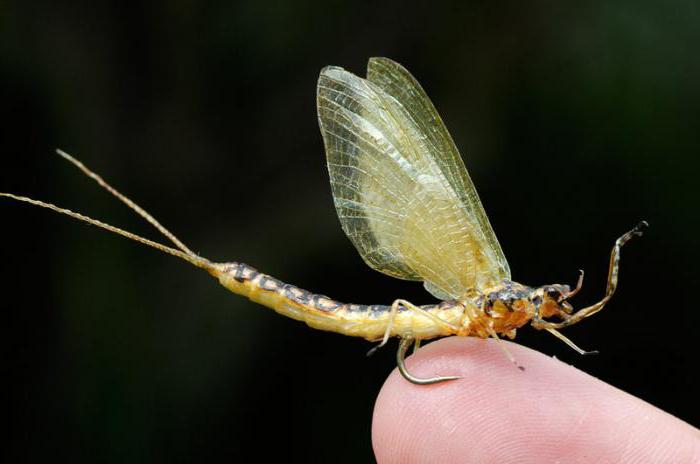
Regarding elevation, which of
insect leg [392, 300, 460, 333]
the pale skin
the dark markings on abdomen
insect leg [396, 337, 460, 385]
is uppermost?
the dark markings on abdomen

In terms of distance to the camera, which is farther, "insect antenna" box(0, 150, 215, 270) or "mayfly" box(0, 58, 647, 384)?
"mayfly" box(0, 58, 647, 384)

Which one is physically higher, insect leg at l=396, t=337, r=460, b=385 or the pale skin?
insect leg at l=396, t=337, r=460, b=385

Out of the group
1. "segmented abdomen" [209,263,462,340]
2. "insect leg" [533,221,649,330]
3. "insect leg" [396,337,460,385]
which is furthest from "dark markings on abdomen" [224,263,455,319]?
"insect leg" [533,221,649,330]

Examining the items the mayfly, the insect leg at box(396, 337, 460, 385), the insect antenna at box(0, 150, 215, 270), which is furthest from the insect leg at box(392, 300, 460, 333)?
the insect antenna at box(0, 150, 215, 270)

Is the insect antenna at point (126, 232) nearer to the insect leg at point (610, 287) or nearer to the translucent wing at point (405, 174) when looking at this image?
the translucent wing at point (405, 174)

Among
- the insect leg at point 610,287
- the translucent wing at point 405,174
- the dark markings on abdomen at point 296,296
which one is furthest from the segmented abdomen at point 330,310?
the insect leg at point 610,287

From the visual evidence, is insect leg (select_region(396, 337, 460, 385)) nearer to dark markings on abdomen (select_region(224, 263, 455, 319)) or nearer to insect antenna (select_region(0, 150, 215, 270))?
dark markings on abdomen (select_region(224, 263, 455, 319))

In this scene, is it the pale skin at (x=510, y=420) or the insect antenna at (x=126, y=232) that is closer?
the insect antenna at (x=126, y=232)

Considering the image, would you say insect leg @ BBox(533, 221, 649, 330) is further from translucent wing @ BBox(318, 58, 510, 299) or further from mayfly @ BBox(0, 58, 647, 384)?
translucent wing @ BBox(318, 58, 510, 299)

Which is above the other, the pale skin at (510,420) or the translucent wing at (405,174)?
the translucent wing at (405,174)

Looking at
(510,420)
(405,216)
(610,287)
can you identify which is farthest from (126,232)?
(610,287)
